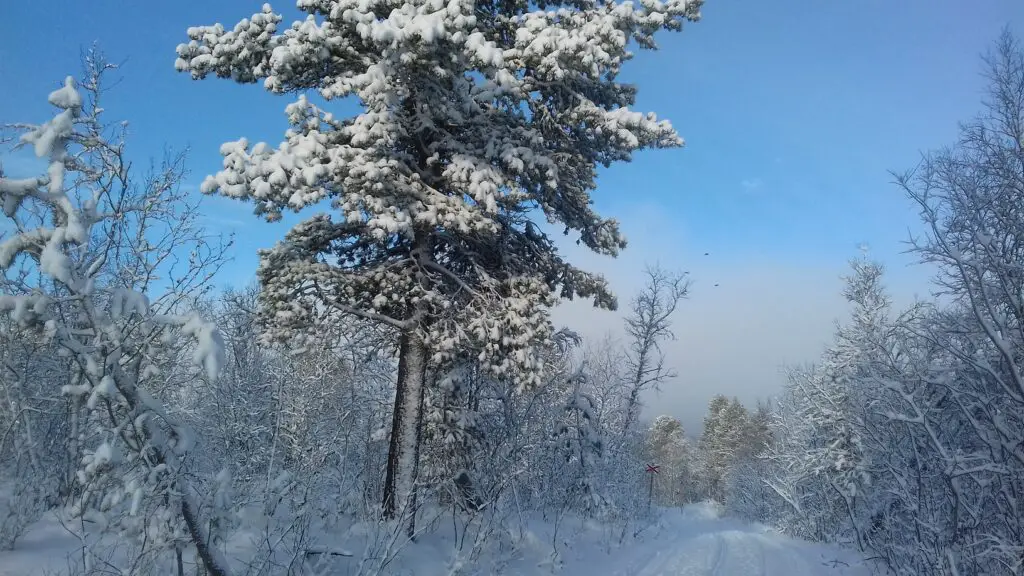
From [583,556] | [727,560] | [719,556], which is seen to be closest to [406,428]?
[583,556]

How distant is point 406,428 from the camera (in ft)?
28.5

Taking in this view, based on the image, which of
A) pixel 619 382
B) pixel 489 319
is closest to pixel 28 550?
pixel 489 319

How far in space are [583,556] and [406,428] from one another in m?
4.78

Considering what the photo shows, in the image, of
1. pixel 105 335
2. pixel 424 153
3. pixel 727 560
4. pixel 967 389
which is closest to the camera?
pixel 105 335

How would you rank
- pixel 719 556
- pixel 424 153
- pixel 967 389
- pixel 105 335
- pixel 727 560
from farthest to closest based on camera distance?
pixel 719 556 → pixel 727 560 → pixel 424 153 → pixel 967 389 → pixel 105 335

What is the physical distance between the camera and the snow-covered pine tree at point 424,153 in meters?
7.88

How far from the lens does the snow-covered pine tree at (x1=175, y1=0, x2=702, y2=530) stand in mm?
7879

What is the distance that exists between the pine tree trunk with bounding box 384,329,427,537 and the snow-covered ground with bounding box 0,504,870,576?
840 millimetres

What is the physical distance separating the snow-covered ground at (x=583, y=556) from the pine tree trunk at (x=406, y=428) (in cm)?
84

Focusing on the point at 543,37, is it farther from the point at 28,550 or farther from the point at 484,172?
the point at 28,550

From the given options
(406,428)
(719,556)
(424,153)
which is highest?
(424,153)

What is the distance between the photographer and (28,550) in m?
5.43

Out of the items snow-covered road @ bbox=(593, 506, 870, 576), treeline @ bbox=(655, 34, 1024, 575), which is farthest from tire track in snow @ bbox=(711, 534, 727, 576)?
treeline @ bbox=(655, 34, 1024, 575)

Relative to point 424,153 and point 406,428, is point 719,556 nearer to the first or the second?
point 406,428
